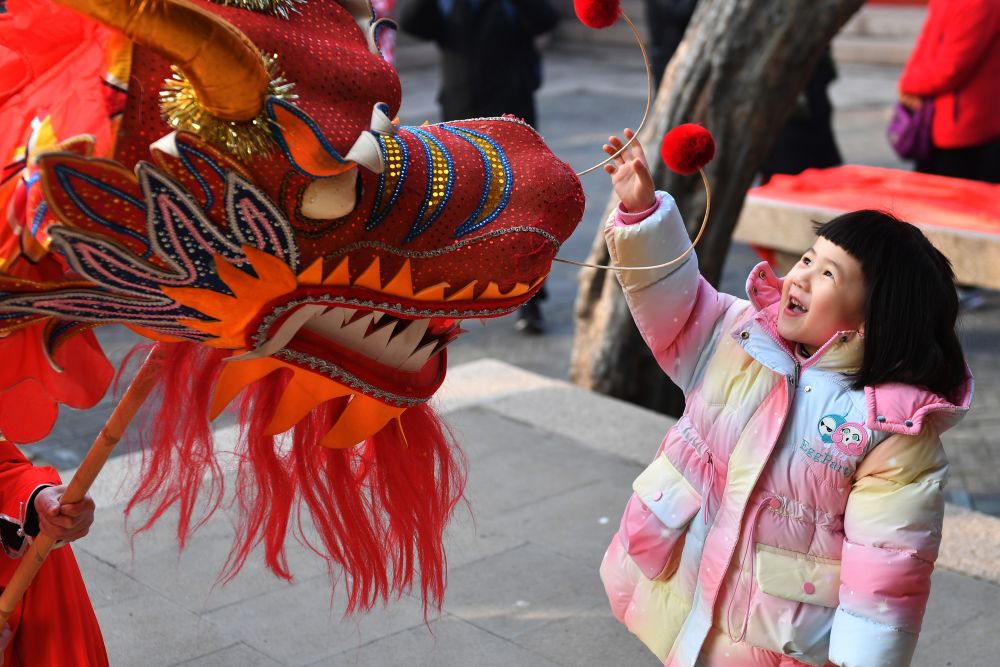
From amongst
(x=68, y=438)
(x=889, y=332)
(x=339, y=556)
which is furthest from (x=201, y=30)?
(x=68, y=438)

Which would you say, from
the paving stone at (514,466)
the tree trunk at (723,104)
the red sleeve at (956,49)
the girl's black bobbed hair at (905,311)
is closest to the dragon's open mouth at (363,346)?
the girl's black bobbed hair at (905,311)

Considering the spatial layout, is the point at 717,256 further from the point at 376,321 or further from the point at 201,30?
the point at 201,30

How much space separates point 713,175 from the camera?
480cm

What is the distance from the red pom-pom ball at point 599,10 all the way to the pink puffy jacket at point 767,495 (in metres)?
0.46

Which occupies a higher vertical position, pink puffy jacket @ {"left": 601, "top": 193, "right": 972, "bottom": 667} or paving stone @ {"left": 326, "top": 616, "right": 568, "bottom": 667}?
pink puffy jacket @ {"left": 601, "top": 193, "right": 972, "bottom": 667}

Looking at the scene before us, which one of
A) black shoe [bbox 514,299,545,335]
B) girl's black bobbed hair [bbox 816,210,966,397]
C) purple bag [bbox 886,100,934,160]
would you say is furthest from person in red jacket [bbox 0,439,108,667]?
purple bag [bbox 886,100,934,160]

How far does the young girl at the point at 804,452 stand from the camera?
85.0 inches

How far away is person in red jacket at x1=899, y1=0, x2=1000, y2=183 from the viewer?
239 inches

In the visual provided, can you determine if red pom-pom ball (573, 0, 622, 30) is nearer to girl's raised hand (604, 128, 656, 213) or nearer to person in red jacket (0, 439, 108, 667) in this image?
girl's raised hand (604, 128, 656, 213)

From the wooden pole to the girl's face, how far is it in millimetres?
1119

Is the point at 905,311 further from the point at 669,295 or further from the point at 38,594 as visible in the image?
the point at 38,594

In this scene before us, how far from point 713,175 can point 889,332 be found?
8.74 ft

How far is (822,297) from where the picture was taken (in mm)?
2256

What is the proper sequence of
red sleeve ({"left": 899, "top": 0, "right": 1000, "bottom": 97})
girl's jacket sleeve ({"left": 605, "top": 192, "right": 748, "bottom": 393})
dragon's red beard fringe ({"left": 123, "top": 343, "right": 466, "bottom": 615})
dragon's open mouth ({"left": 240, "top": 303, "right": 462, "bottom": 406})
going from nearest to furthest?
1. dragon's open mouth ({"left": 240, "top": 303, "right": 462, "bottom": 406})
2. dragon's red beard fringe ({"left": 123, "top": 343, "right": 466, "bottom": 615})
3. girl's jacket sleeve ({"left": 605, "top": 192, "right": 748, "bottom": 393})
4. red sleeve ({"left": 899, "top": 0, "right": 1000, "bottom": 97})
